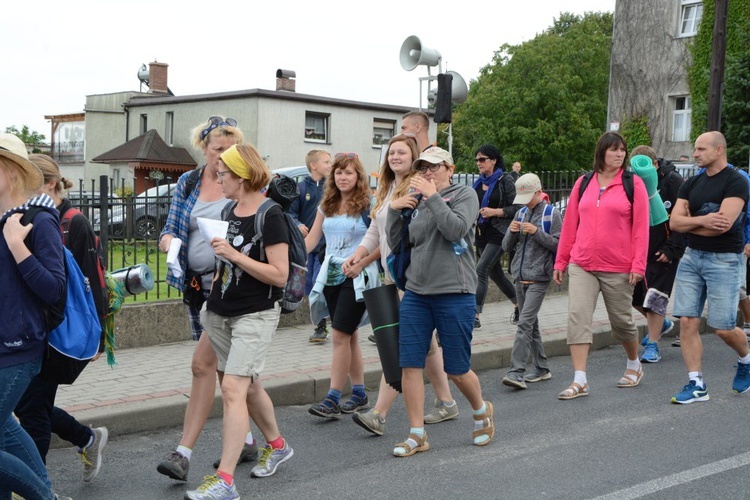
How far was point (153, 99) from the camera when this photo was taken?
4631 centimetres

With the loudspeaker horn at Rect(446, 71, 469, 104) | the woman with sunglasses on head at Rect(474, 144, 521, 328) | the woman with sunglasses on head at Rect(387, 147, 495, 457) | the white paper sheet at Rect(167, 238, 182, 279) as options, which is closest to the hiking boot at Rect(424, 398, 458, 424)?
the woman with sunglasses on head at Rect(387, 147, 495, 457)

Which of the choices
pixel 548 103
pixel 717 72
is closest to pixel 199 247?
pixel 717 72

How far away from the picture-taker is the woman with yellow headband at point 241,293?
183 inches

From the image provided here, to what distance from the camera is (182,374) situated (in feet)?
24.6

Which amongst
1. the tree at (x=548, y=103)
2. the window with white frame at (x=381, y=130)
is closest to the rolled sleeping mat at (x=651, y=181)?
the window with white frame at (x=381, y=130)

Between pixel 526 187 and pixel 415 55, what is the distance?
18.7ft

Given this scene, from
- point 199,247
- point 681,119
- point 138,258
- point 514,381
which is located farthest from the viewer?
point 681,119

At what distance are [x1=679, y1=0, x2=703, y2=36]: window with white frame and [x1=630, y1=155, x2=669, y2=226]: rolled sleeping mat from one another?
82.3 feet

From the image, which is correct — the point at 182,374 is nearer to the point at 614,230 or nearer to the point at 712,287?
the point at 614,230

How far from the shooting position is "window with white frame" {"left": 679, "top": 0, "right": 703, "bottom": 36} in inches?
1214

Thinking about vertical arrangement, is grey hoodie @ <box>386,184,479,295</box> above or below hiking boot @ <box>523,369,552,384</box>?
above

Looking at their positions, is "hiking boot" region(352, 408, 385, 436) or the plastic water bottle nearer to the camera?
the plastic water bottle

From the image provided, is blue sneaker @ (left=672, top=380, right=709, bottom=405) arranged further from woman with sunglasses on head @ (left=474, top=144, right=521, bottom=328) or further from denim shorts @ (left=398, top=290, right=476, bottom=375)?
woman with sunglasses on head @ (left=474, top=144, right=521, bottom=328)

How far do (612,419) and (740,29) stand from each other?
84.2ft
